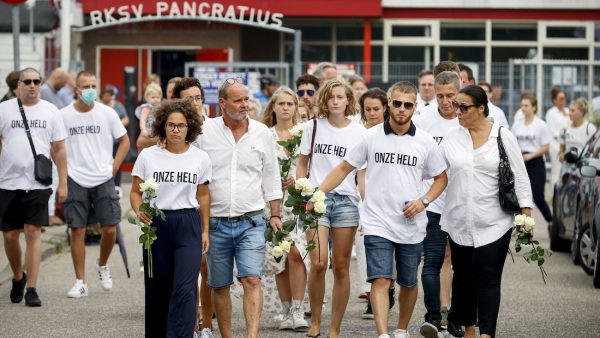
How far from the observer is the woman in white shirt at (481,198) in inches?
374

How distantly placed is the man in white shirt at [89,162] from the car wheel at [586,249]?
4.70m

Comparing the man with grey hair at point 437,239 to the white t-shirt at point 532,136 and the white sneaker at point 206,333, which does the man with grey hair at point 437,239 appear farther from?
the white t-shirt at point 532,136

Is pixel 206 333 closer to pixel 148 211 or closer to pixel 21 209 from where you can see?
pixel 148 211

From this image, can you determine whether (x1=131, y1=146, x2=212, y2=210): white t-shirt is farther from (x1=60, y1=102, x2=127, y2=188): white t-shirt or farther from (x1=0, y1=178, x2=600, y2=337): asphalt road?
(x1=60, y1=102, x2=127, y2=188): white t-shirt

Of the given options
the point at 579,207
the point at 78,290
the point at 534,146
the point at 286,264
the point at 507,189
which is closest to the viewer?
the point at 507,189

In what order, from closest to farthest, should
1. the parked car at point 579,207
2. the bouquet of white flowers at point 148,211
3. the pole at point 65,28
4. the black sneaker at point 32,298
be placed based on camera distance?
the bouquet of white flowers at point 148,211 → the black sneaker at point 32,298 → the parked car at point 579,207 → the pole at point 65,28

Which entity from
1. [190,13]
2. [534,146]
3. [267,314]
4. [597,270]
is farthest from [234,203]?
[190,13]

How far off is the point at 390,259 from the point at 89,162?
166 inches

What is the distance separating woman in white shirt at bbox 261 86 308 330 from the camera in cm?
1118

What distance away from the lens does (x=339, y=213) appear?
10.5m

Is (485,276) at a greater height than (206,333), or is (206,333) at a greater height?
(485,276)

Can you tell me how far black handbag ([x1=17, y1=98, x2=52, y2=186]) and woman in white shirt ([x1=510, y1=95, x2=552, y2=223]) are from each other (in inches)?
298

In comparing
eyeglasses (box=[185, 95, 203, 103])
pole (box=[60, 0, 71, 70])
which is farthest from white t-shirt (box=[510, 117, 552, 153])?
pole (box=[60, 0, 71, 70])

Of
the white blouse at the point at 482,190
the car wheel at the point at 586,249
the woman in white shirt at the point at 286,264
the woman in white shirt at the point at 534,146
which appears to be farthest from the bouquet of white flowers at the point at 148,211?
the woman in white shirt at the point at 534,146
